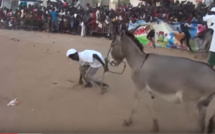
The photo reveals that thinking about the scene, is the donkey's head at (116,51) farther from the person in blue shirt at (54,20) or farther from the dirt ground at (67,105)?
the person in blue shirt at (54,20)

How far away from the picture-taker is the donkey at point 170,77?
4711 mm

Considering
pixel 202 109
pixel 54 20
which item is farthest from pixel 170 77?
pixel 54 20

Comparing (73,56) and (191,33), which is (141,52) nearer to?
(73,56)

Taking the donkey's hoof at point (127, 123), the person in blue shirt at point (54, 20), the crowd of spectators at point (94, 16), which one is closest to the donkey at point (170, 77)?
the donkey's hoof at point (127, 123)

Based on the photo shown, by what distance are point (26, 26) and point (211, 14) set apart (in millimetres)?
13051

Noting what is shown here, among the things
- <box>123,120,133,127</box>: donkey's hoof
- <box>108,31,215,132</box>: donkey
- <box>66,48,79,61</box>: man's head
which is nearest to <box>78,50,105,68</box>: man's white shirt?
<box>66,48,79,61</box>: man's head

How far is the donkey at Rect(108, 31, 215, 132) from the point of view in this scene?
471 cm

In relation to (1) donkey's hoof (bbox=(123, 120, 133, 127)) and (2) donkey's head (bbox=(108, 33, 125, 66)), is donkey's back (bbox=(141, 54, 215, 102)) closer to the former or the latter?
(2) donkey's head (bbox=(108, 33, 125, 66))

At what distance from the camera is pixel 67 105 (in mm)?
6809

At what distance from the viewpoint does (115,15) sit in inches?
765

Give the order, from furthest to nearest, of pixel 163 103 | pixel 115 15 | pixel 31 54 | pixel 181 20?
1. pixel 115 15
2. pixel 181 20
3. pixel 31 54
4. pixel 163 103

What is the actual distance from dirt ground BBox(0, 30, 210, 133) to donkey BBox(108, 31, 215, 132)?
23 centimetres

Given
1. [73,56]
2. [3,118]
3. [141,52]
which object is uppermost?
[141,52]

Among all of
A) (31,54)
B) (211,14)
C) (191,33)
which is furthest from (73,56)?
(211,14)
